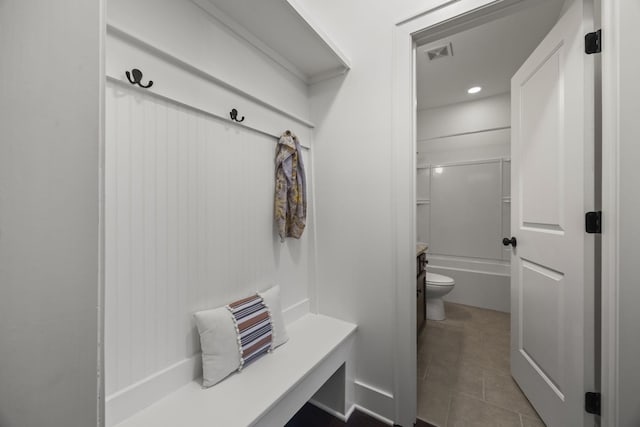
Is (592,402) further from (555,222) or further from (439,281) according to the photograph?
(439,281)

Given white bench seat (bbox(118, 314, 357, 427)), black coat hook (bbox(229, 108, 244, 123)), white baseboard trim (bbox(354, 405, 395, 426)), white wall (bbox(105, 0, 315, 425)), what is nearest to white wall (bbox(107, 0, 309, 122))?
white wall (bbox(105, 0, 315, 425))

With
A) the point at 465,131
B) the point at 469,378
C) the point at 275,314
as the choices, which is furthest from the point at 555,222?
the point at 465,131

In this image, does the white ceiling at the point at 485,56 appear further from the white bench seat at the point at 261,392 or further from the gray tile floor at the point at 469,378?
the gray tile floor at the point at 469,378

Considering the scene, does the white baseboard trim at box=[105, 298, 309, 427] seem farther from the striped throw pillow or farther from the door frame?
the door frame

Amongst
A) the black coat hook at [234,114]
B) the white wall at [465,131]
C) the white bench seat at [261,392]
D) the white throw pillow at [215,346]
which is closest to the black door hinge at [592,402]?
the white bench seat at [261,392]

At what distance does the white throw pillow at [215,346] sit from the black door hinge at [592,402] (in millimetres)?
1541

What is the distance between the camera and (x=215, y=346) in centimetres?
105

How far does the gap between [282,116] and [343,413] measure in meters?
1.82

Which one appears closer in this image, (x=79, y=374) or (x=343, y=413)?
(x=79, y=374)

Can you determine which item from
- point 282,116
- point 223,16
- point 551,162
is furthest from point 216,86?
point 551,162

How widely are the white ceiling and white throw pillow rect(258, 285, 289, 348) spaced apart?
7.38 ft

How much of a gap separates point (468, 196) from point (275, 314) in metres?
2.97

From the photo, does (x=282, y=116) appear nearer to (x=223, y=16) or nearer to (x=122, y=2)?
(x=223, y=16)

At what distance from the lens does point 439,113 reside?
341 cm
